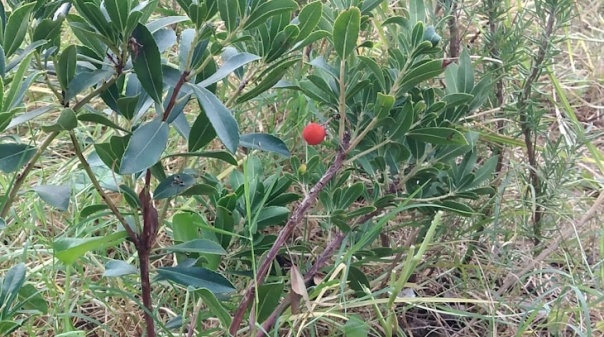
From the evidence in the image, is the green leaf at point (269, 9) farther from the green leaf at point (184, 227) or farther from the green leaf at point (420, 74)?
the green leaf at point (184, 227)

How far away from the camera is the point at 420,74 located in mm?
971

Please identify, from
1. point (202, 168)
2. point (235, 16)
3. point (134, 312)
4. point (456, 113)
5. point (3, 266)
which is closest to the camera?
point (235, 16)

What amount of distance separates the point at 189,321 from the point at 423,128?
17.7 inches

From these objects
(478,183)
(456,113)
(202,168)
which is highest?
(456,113)

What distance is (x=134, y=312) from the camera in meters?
1.22

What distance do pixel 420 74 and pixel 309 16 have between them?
19 centimetres

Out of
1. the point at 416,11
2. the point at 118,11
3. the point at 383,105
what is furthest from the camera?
the point at 416,11

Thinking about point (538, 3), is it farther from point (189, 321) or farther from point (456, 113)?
point (189, 321)

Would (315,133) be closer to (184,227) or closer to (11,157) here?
(184,227)

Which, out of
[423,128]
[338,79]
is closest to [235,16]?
[338,79]

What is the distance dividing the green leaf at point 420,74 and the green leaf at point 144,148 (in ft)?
1.18

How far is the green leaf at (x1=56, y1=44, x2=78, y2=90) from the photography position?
0.82 m

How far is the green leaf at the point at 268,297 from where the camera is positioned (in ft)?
3.25

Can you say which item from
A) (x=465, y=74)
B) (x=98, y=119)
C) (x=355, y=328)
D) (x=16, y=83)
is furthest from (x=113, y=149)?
(x=465, y=74)
